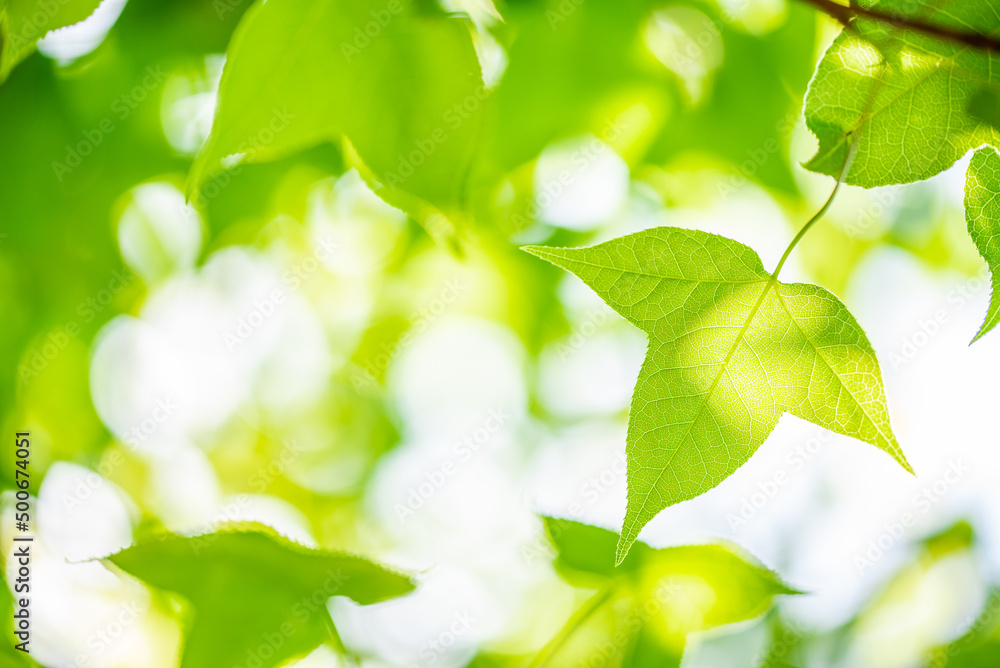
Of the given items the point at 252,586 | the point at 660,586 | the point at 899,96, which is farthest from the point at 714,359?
the point at 252,586

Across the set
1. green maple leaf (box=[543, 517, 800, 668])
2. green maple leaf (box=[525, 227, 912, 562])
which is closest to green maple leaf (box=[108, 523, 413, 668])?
green maple leaf (box=[543, 517, 800, 668])

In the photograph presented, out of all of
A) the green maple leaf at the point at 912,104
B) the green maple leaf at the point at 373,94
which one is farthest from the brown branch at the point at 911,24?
the green maple leaf at the point at 373,94

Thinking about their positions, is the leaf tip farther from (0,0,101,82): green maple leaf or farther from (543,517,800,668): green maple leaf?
(0,0,101,82): green maple leaf

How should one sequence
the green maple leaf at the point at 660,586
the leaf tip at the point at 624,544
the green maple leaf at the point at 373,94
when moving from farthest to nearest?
the green maple leaf at the point at 660,586 < the green maple leaf at the point at 373,94 < the leaf tip at the point at 624,544

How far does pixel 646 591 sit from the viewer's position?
931 millimetres

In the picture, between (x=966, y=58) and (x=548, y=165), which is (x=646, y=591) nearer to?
(x=966, y=58)

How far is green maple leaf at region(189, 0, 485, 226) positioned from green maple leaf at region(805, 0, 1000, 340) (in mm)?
353

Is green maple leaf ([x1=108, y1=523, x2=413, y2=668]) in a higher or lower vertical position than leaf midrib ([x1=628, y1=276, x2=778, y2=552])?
lower

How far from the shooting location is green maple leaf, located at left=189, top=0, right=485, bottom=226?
683 millimetres

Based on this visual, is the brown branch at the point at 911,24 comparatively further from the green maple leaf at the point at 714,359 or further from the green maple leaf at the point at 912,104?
the green maple leaf at the point at 714,359

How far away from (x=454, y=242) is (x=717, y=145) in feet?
2.98

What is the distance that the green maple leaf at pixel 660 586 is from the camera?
863 millimetres

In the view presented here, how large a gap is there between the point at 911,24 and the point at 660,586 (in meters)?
0.73

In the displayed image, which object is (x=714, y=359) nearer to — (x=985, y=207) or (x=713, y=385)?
(x=713, y=385)
